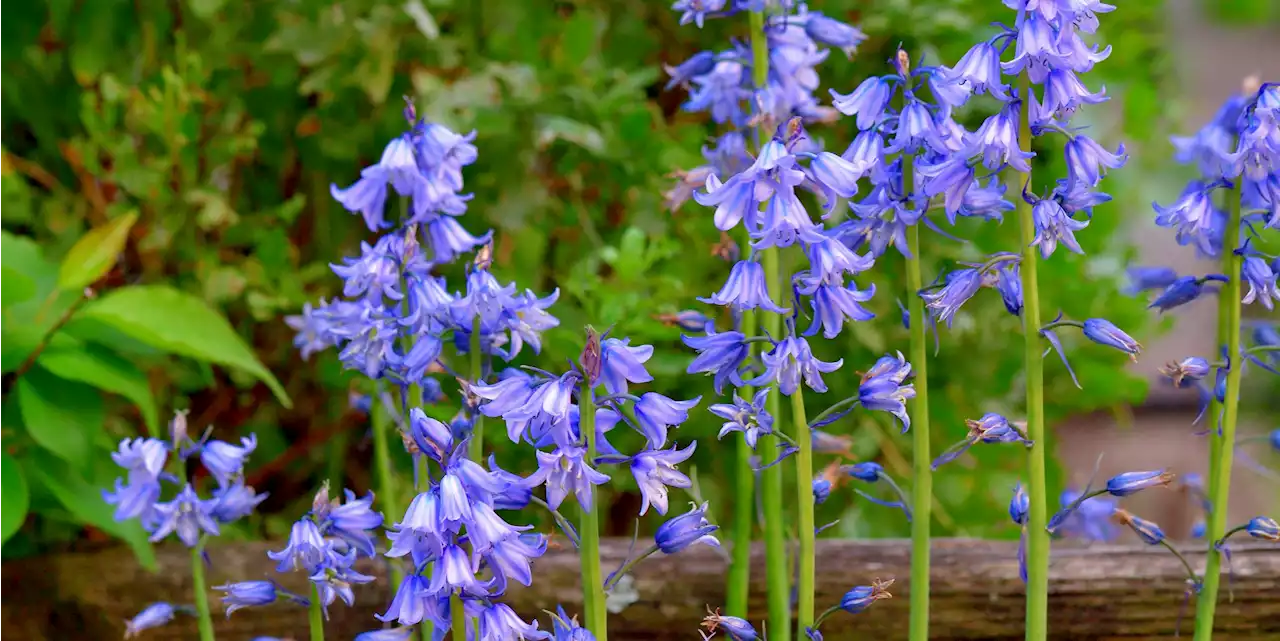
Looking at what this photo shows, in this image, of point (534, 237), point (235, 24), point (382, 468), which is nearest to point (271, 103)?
point (235, 24)

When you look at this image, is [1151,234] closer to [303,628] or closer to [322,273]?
[322,273]

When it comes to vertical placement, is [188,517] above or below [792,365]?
below

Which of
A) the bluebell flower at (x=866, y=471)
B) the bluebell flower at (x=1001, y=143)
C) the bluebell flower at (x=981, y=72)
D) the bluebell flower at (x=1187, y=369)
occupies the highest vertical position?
the bluebell flower at (x=981, y=72)

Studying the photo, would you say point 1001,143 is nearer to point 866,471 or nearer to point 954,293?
point 954,293

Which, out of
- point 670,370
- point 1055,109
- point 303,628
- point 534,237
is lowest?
point 303,628

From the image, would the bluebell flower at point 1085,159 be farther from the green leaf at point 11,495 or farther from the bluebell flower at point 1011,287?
the green leaf at point 11,495

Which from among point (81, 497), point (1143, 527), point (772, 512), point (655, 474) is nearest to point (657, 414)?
point (655, 474)

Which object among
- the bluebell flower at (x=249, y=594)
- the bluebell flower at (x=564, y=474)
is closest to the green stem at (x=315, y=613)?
the bluebell flower at (x=249, y=594)
